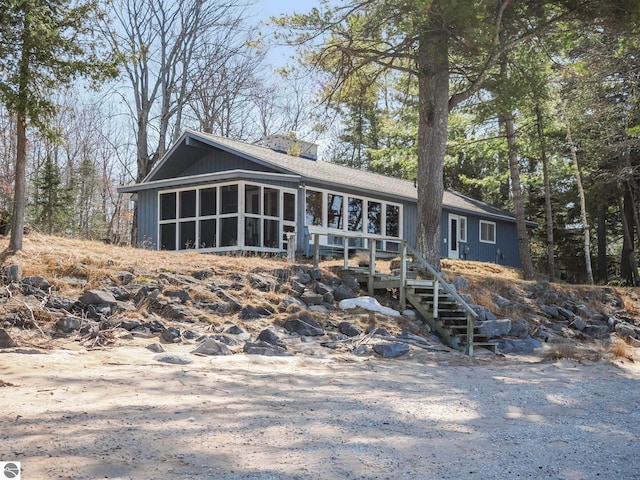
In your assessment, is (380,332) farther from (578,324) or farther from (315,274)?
(578,324)

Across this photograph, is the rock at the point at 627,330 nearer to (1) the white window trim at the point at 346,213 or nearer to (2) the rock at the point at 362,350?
(1) the white window trim at the point at 346,213

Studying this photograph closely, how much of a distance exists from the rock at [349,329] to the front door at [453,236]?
45.9ft

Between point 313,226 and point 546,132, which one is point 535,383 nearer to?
point 313,226

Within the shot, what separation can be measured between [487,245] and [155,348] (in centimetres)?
2051

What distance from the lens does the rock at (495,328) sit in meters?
12.5

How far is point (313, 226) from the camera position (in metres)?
19.1

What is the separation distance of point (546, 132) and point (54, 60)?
607 inches

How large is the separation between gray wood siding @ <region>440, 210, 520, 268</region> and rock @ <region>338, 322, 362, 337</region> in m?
13.5

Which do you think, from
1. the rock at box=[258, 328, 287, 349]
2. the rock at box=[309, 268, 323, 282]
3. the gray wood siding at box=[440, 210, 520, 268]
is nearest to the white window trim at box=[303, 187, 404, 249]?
the gray wood siding at box=[440, 210, 520, 268]

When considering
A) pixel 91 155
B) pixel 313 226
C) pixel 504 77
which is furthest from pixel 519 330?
pixel 91 155

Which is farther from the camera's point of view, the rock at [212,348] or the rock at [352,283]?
the rock at [352,283]

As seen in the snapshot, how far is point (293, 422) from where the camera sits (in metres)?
5.31

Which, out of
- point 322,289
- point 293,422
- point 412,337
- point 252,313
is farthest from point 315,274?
point 293,422

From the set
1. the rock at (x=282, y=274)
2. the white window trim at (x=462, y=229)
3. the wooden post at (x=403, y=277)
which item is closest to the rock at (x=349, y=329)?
the wooden post at (x=403, y=277)
